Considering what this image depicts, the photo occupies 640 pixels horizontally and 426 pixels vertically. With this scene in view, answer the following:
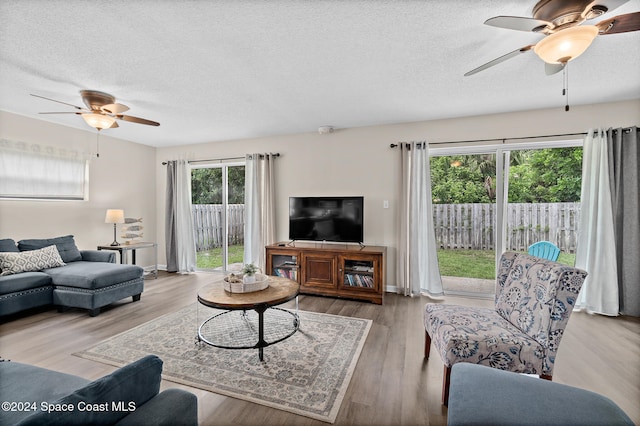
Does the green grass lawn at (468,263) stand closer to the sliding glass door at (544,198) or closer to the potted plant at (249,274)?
the sliding glass door at (544,198)

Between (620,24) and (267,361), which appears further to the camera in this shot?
(267,361)

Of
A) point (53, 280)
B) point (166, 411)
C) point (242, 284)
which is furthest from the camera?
point (53, 280)

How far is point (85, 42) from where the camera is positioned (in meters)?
2.15

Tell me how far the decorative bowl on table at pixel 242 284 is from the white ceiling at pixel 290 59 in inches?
78.4

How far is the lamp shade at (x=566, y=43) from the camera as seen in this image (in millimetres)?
1644

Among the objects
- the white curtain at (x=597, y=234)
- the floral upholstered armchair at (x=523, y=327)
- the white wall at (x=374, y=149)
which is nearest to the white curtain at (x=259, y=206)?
the white wall at (x=374, y=149)

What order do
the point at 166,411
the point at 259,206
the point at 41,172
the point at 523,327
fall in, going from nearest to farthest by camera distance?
the point at 166,411, the point at 523,327, the point at 41,172, the point at 259,206

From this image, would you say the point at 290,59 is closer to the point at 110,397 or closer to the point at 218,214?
the point at 110,397

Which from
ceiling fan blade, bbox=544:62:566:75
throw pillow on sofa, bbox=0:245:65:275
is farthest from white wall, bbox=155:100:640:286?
throw pillow on sofa, bbox=0:245:65:275

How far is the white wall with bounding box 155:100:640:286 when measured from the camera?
140 inches

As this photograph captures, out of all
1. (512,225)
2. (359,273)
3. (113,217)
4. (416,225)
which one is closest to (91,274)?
(113,217)

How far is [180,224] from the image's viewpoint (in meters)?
5.55

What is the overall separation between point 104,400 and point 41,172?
4833 millimetres

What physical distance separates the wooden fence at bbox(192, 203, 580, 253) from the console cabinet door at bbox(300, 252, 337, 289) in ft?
5.56
